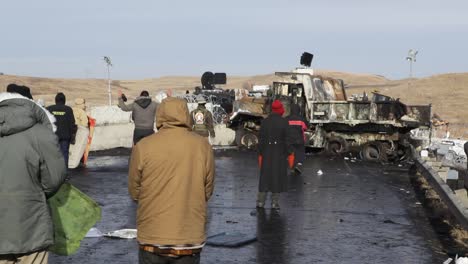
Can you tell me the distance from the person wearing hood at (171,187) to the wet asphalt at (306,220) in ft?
11.6

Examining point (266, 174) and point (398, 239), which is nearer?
point (398, 239)

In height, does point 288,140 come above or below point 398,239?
above

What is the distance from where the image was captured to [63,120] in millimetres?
15883

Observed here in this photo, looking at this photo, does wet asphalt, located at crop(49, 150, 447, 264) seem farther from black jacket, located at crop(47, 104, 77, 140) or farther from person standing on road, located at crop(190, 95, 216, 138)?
person standing on road, located at crop(190, 95, 216, 138)

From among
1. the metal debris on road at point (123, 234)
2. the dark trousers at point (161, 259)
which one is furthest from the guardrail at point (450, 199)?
the dark trousers at point (161, 259)

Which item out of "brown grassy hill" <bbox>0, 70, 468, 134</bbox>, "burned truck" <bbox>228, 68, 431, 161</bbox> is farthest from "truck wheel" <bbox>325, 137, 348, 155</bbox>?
"brown grassy hill" <bbox>0, 70, 468, 134</bbox>

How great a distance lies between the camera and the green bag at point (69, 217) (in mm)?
5797

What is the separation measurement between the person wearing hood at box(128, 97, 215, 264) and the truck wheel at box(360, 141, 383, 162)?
62.5 ft

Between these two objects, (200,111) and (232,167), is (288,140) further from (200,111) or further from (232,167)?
(232,167)

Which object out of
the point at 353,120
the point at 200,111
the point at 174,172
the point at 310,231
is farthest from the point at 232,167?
the point at 174,172

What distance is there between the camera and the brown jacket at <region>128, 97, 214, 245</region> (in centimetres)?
540

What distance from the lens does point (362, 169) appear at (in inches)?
843

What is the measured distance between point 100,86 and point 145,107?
86873mm

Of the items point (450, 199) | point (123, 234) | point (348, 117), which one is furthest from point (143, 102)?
point (348, 117)
